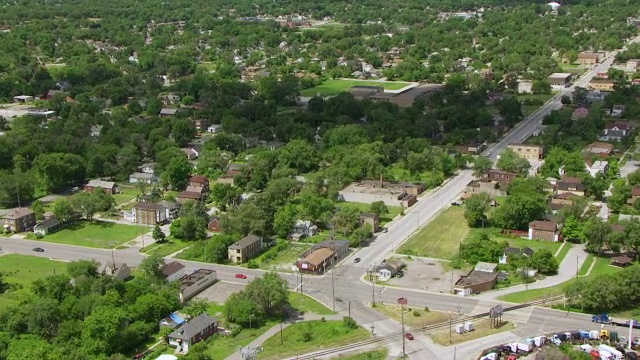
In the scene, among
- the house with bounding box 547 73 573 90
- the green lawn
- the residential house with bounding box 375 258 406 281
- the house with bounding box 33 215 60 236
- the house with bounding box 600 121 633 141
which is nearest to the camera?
the residential house with bounding box 375 258 406 281

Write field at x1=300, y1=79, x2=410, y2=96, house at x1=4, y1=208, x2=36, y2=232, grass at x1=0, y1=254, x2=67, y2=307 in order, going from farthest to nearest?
field at x1=300, y1=79, x2=410, y2=96
house at x1=4, y1=208, x2=36, y2=232
grass at x1=0, y1=254, x2=67, y2=307

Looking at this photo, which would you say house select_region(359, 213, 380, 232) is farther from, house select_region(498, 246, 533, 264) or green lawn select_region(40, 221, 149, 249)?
green lawn select_region(40, 221, 149, 249)

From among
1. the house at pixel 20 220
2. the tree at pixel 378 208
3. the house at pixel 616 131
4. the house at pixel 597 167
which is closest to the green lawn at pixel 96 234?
the house at pixel 20 220

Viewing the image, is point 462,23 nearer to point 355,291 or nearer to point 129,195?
point 129,195

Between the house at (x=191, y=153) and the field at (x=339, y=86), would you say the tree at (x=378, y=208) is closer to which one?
the house at (x=191, y=153)

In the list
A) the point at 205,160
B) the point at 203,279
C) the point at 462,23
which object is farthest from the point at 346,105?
the point at 462,23

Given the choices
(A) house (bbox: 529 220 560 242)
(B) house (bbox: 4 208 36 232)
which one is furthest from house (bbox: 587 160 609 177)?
(B) house (bbox: 4 208 36 232)

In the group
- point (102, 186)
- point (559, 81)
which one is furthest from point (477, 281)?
point (559, 81)
